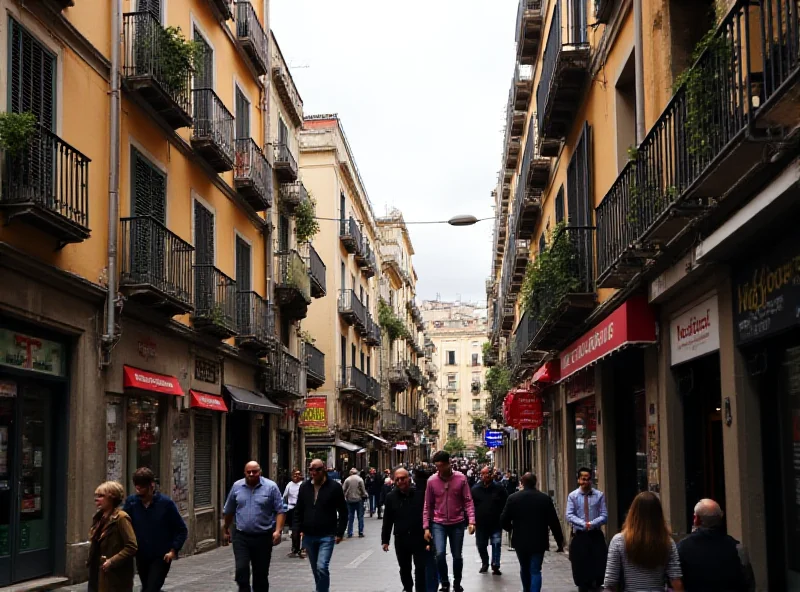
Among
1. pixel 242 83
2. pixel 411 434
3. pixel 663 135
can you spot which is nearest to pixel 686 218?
pixel 663 135

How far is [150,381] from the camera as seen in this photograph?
17969mm

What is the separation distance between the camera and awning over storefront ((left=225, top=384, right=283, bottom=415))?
23.2 metres

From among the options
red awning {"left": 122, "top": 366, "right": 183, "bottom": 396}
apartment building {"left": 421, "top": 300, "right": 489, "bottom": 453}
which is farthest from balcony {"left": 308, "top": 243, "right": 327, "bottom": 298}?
apartment building {"left": 421, "top": 300, "right": 489, "bottom": 453}

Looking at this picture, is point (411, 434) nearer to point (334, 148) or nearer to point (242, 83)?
point (334, 148)

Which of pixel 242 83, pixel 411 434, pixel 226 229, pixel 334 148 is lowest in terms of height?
pixel 411 434

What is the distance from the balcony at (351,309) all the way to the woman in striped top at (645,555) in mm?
37620

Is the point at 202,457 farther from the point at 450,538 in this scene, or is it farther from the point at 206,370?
the point at 450,538

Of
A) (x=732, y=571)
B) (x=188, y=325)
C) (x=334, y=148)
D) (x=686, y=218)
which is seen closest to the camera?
(x=732, y=571)

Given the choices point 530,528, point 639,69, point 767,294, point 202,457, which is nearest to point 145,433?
point 202,457

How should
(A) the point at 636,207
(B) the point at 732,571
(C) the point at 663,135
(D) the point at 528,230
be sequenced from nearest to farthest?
1. (B) the point at 732,571
2. (C) the point at 663,135
3. (A) the point at 636,207
4. (D) the point at 528,230

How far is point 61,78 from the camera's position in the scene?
580 inches

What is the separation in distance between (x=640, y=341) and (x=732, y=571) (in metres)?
6.80

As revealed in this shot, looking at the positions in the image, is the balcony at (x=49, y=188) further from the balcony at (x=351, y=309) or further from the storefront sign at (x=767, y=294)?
the balcony at (x=351, y=309)

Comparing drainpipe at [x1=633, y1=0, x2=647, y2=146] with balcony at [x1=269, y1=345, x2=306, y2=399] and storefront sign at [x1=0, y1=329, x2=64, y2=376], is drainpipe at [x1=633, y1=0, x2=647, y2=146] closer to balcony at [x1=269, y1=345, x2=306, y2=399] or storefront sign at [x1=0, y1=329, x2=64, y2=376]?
storefront sign at [x1=0, y1=329, x2=64, y2=376]
